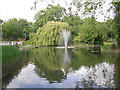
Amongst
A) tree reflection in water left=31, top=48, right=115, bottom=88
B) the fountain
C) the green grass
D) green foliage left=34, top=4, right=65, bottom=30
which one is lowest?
tree reflection in water left=31, top=48, right=115, bottom=88

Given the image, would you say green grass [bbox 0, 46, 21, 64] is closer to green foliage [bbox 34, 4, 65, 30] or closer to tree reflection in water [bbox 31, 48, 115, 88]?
tree reflection in water [bbox 31, 48, 115, 88]

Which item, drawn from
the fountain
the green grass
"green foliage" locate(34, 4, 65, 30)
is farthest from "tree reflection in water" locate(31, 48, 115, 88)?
"green foliage" locate(34, 4, 65, 30)

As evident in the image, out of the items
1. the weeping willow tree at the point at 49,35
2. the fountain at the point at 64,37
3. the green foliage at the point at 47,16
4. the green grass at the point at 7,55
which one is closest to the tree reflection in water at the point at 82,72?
the green grass at the point at 7,55

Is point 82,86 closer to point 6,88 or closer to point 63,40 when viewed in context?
point 6,88

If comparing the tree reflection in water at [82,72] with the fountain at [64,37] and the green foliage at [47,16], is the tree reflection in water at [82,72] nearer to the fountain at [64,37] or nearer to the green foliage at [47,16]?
the fountain at [64,37]

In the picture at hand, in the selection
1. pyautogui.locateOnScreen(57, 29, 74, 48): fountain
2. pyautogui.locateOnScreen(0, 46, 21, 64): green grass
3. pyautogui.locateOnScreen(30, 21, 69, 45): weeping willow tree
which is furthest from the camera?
pyautogui.locateOnScreen(57, 29, 74, 48): fountain

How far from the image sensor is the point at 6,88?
687cm

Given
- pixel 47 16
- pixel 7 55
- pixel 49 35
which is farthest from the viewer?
pixel 47 16

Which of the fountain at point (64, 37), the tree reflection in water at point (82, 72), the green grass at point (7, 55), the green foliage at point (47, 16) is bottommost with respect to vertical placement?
the tree reflection in water at point (82, 72)

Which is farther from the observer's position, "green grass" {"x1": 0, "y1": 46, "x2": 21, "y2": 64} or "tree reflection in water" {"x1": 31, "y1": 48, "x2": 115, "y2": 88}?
"green grass" {"x1": 0, "y1": 46, "x2": 21, "y2": 64}

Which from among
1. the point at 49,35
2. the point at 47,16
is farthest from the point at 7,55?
the point at 47,16

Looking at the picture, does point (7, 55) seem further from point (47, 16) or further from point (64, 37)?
point (47, 16)

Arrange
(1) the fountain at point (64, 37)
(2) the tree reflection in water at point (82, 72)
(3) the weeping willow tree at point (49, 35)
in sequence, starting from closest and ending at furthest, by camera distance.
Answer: (2) the tree reflection in water at point (82, 72) → (3) the weeping willow tree at point (49, 35) → (1) the fountain at point (64, 37)

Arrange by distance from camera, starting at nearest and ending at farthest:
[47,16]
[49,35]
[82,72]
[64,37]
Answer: [82,72]
[49,35]
[64,37]
[47,16]
